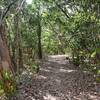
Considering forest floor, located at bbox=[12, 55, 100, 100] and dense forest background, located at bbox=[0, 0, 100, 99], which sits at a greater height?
dense forest background, located at bbox=[0, 0, 100, 99]

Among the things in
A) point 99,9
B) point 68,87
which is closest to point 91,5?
point 99,9

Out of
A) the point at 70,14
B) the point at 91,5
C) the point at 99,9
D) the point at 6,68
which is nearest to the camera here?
the point at 6,68

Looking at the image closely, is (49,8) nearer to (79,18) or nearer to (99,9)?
(79,18)

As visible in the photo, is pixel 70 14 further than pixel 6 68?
Yes

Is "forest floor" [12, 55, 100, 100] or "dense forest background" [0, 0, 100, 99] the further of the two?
"dense forest background" [0, 0, 100, 99]

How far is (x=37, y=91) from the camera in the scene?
8.07m

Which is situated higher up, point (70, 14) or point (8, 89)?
point (70, 14)

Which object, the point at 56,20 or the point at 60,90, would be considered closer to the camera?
the point at 60,90

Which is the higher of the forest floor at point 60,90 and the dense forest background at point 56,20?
the dense forest background at point 56,20

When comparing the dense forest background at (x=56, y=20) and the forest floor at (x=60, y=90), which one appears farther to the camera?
the dense forest background at (x=56, y=20)

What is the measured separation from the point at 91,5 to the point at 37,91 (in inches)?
166

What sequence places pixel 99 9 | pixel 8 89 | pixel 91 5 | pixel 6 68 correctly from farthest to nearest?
pixel 91 5 → pixel 99 9 → pixel 6 68 → pixel 8 89

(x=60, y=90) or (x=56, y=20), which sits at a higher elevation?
(x=56, y=20)

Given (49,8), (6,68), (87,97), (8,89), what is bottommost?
(87,97)
